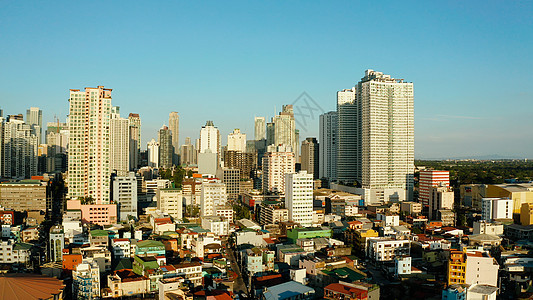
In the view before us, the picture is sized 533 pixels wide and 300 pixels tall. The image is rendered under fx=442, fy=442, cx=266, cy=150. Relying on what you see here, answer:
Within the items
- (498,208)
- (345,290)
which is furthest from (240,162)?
(345,290)

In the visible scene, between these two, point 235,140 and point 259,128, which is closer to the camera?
point 235,140

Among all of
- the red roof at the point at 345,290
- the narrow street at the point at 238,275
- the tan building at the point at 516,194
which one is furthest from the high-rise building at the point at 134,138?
the red roof at the point at 345,290

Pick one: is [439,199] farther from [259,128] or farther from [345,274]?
[259,128]

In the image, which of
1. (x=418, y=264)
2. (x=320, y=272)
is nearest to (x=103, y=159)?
(x=320, y=272)

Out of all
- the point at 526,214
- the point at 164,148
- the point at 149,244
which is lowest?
the point at 149,244

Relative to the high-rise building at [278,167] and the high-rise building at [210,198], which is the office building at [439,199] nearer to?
the high-rise building at [278,167]

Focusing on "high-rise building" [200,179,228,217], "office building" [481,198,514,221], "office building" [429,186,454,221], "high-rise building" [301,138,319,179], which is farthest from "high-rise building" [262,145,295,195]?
"office building" [481,198,514,221]
